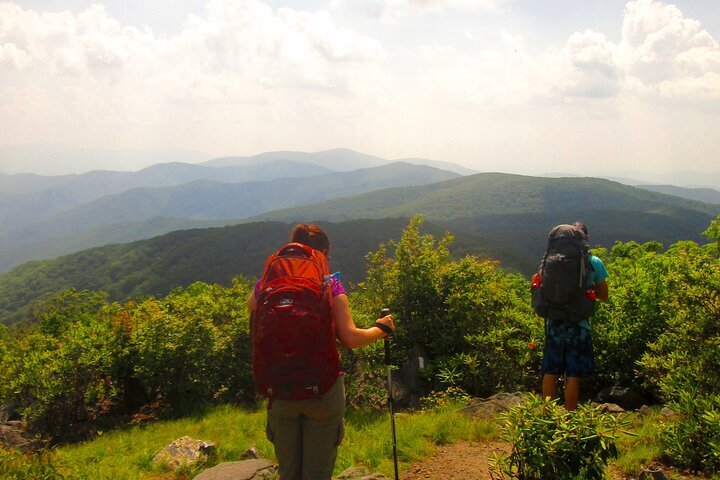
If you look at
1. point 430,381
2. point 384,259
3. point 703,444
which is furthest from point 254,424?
point 703,444

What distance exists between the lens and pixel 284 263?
3637 mm

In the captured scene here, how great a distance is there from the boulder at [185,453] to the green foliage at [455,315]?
12.8 ft

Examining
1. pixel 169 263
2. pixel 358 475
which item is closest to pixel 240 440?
pixel 358 475

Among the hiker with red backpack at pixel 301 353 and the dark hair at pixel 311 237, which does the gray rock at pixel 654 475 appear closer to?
the hiker with red backpack at pixel 301 353

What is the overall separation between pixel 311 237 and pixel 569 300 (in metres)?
3.45

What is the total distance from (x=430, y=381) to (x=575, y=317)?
12.3 feet

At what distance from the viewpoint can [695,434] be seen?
420cm

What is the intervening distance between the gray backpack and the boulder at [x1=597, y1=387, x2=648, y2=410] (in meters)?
2.46

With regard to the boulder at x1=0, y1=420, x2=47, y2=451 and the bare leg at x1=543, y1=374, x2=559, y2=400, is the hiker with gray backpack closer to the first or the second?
the bare leg at x1=543, y1=374, x2=559, y2=400

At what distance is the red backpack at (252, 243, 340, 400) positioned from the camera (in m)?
3.33

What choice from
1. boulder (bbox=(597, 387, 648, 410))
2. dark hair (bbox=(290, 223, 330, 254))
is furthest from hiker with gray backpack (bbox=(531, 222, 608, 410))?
dark hair (bbox=(290, 223, 330, 254))

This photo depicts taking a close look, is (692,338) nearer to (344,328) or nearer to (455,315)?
(455,315)

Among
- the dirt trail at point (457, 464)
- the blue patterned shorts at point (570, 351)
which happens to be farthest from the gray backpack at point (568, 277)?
the dirt trail at point (457, 464)

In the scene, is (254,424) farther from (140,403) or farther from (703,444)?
(703,444)
